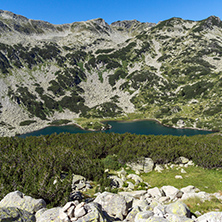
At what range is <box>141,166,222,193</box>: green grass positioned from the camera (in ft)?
54.6

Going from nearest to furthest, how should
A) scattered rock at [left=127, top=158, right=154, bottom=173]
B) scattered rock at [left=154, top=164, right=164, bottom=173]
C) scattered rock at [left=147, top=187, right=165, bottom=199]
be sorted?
1. scattered rock at [left=147, top=187, right=165, bottom=199]
2. scattered rock at [left=154, top=164, right=164, bottom=173]
3. scattered rock at [left=127, top=158, right=154, bottom=173]

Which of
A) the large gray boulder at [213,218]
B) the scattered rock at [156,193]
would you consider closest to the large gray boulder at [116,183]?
the scattered rock at [156,193]

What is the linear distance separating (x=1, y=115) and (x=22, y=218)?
6058 inches

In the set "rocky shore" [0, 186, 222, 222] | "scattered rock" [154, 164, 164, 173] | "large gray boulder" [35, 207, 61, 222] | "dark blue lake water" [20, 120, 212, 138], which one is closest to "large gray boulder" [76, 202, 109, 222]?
"rocky shore" [0, 186, 222, 222]

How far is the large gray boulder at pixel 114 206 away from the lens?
8969 mm

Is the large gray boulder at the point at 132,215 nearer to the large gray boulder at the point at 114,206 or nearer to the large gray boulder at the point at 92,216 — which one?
the large gray boulder at the point at 114,206

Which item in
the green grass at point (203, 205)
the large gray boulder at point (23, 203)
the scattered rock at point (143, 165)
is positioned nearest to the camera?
the large gray boulder at point (23, 203)

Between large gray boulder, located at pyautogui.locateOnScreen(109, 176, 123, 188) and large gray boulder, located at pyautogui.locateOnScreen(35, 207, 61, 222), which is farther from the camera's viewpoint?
large gray boulder, located at pyautogui.locateOnScreen(109, 176, 123, 188)

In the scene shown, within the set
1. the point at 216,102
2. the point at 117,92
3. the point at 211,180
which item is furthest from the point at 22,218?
the point at 117,92

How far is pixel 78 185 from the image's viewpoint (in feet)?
48.2

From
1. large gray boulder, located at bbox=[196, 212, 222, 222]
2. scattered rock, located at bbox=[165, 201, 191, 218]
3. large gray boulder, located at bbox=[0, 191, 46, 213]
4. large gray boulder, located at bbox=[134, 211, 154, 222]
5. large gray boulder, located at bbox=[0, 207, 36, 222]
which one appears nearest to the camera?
large gray boulder, located at bbox=[0, 207, 36, 222]

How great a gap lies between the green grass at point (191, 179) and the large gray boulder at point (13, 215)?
46.5 feet

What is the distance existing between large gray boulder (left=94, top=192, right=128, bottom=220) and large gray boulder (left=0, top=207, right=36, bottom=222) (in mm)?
4143

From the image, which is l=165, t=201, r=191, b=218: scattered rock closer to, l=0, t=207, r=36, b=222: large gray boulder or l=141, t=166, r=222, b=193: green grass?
l=0, t=207, r=36, b=222: large gray boulder
